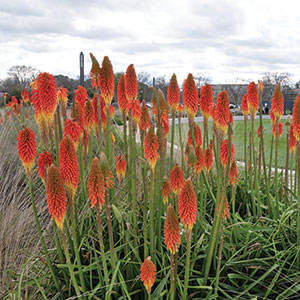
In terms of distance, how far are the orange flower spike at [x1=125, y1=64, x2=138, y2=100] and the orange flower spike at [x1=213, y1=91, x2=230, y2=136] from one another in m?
0.55

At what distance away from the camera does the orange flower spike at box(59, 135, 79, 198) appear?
1.53 m

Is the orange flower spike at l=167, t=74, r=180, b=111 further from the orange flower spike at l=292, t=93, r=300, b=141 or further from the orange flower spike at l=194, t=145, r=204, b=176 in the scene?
the orange flower spike at l=292, t=93, r=300, b=141

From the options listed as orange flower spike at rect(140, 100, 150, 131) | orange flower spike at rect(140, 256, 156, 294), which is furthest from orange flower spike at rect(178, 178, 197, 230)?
orange flower spike at rect(140, 100, 150, 131)

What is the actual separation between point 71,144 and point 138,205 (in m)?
1.35

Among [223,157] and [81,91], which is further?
[81,91]

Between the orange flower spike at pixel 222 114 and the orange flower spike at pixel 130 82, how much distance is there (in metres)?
0.55

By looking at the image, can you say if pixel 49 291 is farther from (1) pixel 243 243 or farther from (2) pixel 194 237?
(1) pixel 243 243

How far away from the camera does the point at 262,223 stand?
2.83m

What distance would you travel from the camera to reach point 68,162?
61.1 inches

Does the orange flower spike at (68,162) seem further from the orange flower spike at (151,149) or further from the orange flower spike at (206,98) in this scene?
the orange flower spike at (206,98)

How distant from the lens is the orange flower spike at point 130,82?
2.10 meters

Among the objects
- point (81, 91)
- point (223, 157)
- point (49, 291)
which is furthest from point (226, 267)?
point (81, 91)

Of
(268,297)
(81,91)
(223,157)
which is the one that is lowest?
(268,297)

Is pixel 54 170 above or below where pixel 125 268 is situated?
above
